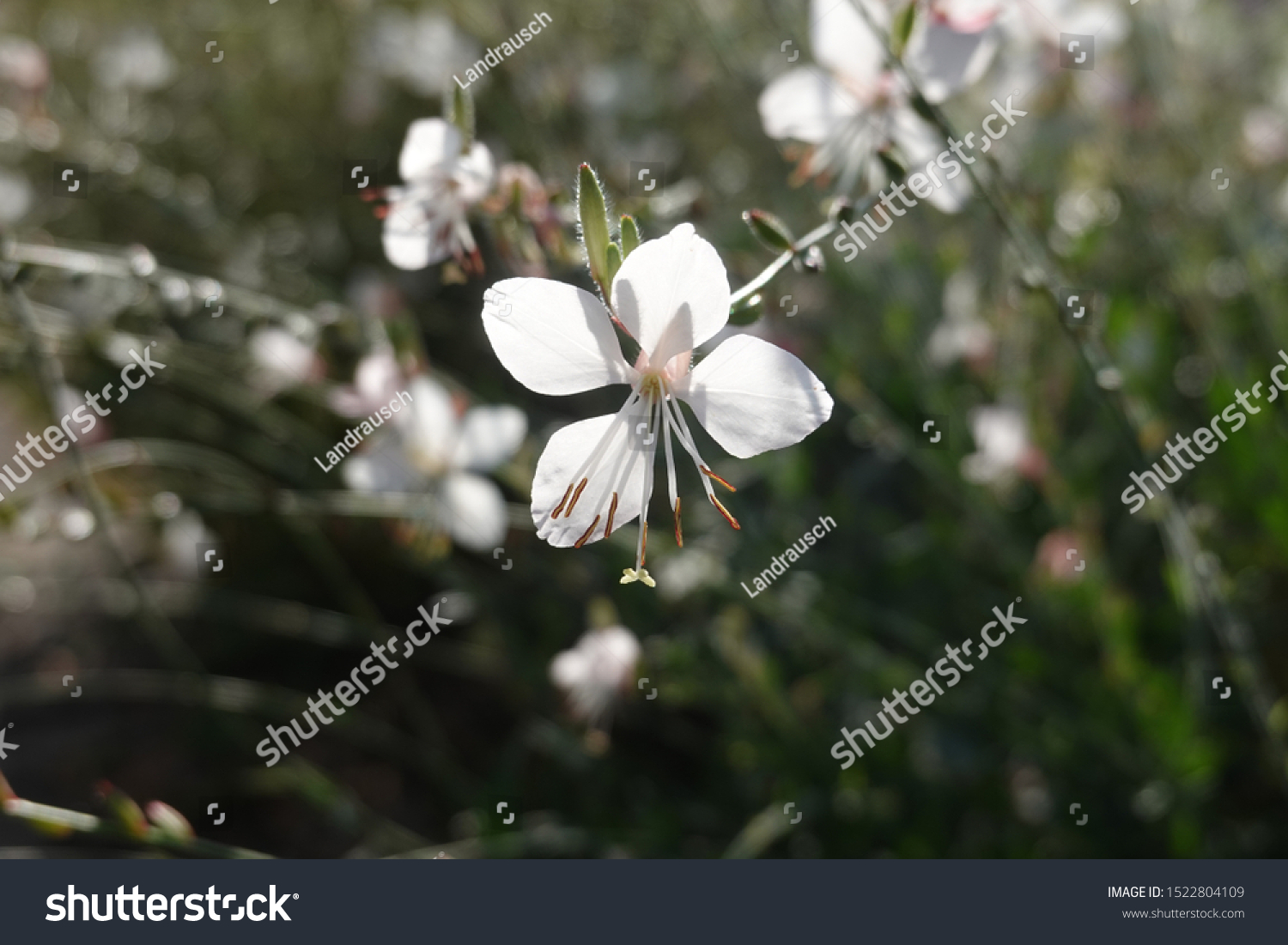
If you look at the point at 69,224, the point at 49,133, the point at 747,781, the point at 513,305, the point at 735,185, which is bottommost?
the point at 747,781

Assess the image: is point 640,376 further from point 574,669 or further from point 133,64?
point 133,64

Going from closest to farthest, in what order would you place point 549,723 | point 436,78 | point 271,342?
point 271,342 < point 549,723 < point 436,78

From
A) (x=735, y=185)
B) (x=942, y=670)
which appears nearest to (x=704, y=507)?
(x=942, y=670)

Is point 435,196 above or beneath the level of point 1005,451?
above

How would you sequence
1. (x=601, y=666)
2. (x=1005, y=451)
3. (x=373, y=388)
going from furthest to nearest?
(x=1005, y=451) < (x=601, y=666) < (x=373, y=388)

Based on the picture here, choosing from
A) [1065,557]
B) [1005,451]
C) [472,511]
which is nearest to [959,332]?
[1005,451]

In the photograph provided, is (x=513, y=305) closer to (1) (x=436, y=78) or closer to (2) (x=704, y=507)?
(2) (x=704, y=507)

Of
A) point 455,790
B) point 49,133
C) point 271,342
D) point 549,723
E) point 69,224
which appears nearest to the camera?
point 271,342
